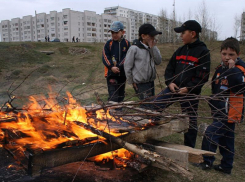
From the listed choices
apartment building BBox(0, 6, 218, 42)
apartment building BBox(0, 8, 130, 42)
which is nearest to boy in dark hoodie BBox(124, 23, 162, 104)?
apartment building BBox(0, 6, 218, 42)

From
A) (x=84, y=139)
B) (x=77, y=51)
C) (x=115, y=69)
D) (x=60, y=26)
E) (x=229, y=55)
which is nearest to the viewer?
(x=84, y=139)

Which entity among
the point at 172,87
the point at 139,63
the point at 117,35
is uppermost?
the point at 117,35

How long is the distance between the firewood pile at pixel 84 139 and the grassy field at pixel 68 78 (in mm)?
544

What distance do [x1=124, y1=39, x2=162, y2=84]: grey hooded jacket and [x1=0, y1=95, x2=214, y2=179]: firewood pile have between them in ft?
3.84

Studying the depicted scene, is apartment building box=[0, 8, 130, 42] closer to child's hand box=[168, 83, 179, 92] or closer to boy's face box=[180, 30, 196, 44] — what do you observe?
boy's face box=[180, 30, 196, 44]

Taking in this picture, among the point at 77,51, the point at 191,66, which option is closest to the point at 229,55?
the point at 191,66

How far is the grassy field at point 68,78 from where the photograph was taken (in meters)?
3.25

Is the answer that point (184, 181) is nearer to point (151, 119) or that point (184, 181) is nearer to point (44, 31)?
point (151, 119)

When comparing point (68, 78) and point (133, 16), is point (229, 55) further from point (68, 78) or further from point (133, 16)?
point (133, 16)

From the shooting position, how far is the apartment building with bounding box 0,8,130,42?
77438 millimetres

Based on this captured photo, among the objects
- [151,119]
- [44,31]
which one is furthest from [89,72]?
[44,31]

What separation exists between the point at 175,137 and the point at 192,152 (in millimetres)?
2105

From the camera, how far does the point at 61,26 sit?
78.1 m

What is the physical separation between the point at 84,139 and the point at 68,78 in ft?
39.7
